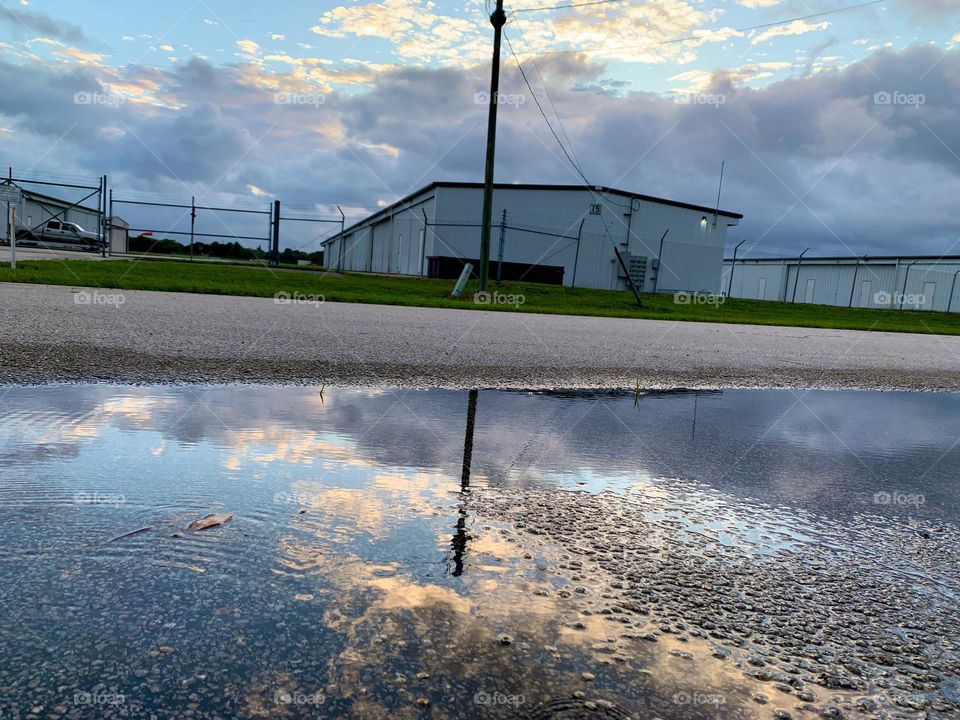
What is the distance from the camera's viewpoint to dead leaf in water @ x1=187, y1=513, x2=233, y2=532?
2.11 meters

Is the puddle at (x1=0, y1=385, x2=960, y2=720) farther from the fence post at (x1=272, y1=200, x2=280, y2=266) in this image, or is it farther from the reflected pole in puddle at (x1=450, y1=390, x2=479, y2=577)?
the fence post at (x1=272, y1=200, x2=280, y2=266)

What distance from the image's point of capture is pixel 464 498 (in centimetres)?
260

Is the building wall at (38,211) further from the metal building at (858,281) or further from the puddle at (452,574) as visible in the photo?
the metal building at (858,281)

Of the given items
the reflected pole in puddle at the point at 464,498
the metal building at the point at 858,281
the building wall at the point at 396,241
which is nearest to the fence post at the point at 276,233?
the building wall at the point at 396,241

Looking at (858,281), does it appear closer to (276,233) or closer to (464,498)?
(276,233)

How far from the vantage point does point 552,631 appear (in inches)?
64.4

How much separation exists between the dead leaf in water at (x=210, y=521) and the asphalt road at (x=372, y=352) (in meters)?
2.80

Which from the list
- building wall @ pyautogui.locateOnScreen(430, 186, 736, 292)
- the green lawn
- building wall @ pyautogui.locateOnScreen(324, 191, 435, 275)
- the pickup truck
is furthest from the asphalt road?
Result: the pickup truck

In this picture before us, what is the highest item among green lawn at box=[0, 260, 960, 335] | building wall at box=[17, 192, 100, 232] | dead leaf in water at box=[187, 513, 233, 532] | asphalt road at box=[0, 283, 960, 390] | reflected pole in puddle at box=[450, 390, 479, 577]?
building wall at box=[17, 192, 100, 232]

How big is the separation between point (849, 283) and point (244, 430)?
5603cm

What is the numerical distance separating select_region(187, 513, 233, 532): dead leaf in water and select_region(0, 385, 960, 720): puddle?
0.05 meters

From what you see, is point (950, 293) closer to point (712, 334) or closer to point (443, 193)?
point (443, 193)

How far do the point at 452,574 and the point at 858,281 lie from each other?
5631 cm

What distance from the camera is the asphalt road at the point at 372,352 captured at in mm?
5254
